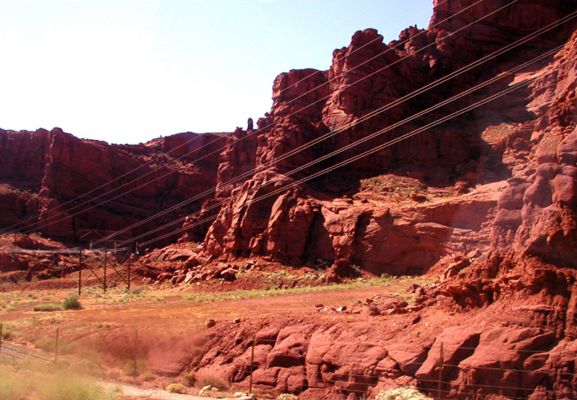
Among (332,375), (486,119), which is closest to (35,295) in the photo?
(486,119)

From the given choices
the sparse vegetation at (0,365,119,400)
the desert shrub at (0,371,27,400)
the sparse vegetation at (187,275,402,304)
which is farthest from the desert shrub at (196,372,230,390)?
the sparse vegetation at (187,275,402,304)

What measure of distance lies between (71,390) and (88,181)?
97706 mm

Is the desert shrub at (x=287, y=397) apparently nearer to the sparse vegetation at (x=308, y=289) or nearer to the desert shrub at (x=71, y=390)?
the desert shrub at (x=71, y=390)

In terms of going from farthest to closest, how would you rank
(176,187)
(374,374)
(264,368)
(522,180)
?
1. (176,187)
2. (264,368)
3. (522,180)
4. (374,374)

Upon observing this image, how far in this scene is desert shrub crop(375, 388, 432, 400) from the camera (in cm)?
1670

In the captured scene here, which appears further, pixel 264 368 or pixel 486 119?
pixel 486 119

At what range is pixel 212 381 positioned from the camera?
23.3 metres

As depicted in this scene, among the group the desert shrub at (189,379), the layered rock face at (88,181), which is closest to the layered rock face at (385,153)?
the desert shrub at (189,379)

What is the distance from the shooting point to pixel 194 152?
123 m

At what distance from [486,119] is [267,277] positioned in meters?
29.6

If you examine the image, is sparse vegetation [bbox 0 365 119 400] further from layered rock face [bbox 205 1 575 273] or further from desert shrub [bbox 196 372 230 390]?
layered rock face [bbox 205 1 575 273]

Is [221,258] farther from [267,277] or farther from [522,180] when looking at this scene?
[522,180]

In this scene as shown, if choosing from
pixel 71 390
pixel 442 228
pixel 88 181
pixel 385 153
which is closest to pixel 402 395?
pixel 71 390

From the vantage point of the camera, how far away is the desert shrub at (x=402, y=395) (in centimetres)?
1670
